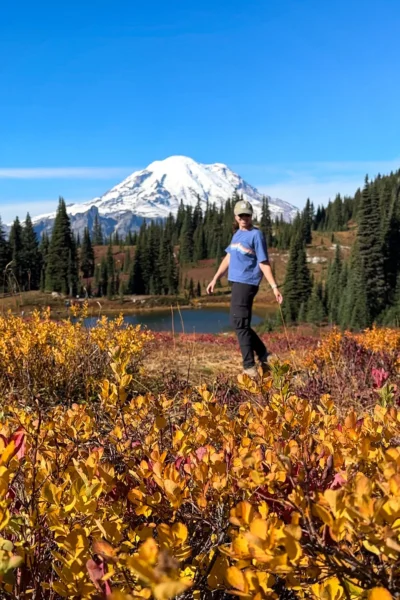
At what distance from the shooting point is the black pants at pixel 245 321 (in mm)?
4703

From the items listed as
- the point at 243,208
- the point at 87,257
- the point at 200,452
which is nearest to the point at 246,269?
the point at 243,208

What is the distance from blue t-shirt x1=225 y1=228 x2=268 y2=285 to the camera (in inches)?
190

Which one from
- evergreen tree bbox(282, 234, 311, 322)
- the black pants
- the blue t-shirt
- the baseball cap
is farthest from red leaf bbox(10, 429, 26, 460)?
evergreen tree bbox(282, 234, 311, 322)

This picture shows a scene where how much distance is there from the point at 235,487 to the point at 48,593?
20.5 inches

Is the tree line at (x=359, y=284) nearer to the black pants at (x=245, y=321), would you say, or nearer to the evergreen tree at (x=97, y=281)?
the evergreen tree at (x=97, y=281)

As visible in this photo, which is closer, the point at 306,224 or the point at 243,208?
the point at 243,208

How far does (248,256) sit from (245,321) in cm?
73

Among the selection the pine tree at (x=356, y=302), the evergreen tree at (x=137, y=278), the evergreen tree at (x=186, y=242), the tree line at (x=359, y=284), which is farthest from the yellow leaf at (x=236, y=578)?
the evergreen tree at (x=186, y=242)

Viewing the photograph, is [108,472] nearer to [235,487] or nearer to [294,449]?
[235,487]

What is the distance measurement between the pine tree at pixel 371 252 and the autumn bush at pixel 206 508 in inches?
1730

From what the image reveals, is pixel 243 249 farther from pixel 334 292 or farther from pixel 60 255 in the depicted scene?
pixel 60 255

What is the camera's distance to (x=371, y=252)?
46125mm

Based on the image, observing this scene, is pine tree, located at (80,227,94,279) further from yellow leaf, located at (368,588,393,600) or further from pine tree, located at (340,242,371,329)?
yellow leaf, located at (368,588,393,600)

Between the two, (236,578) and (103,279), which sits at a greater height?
(103,279)
